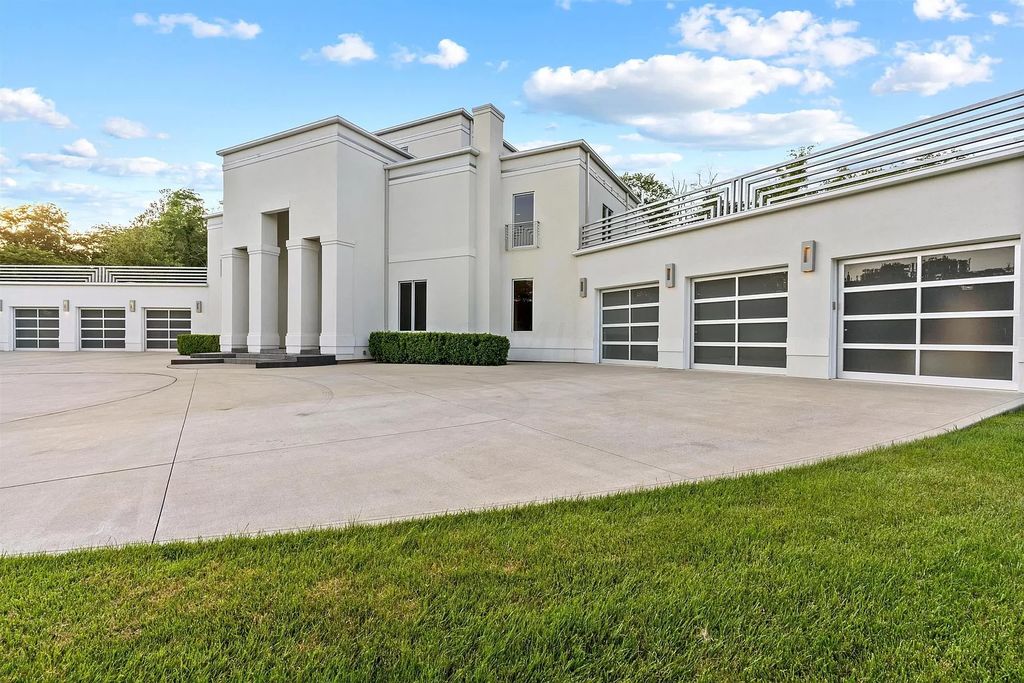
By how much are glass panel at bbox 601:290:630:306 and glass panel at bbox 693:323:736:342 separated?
2552 mm

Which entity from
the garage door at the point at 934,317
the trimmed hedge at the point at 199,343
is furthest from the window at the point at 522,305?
the trimmed hedge at the point at 199,343

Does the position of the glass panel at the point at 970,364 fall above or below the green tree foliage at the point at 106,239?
below

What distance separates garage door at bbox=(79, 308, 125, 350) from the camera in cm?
2366

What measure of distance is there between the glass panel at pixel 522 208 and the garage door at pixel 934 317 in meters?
9.61

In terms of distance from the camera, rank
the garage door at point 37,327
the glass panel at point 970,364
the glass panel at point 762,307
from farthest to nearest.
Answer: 1. the garage door at point 37,327
2. the glass panel at point 762,307
3. the glass panel at point 970,364

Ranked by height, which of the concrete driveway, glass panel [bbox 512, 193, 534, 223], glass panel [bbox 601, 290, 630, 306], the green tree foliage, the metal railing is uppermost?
the green tree foliage

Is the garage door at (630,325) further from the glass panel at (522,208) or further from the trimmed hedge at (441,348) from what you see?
the glass panel at (522,208)

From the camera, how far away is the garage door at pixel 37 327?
23766 millimetres

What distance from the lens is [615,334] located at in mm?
15039

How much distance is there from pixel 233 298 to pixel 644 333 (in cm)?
1468

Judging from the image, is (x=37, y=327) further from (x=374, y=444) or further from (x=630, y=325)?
(x=374, y=444)

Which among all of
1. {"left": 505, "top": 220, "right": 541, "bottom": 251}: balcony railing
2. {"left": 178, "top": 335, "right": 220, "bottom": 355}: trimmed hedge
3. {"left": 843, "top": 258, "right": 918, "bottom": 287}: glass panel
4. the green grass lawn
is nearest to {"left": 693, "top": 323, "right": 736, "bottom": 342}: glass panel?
{"left": 843, "top": 258, "right": 918, "bottom": 287}: glass panel

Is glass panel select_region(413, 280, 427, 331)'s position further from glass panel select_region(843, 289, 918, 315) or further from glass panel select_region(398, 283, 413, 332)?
glass panel select_region(843, 289, 918, 315)

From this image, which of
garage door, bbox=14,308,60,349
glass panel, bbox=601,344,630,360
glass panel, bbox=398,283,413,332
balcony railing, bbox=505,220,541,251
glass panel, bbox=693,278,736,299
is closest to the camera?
glass panel, bbox=693,278,736,299
